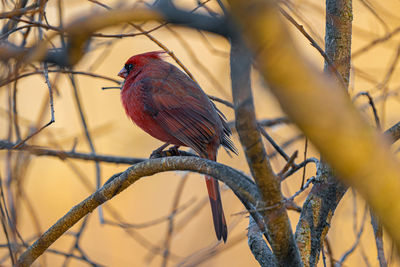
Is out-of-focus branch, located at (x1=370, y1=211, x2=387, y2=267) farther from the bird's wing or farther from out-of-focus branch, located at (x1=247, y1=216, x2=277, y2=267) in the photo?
the bird's wing

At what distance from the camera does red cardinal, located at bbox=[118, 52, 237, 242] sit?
144 inches

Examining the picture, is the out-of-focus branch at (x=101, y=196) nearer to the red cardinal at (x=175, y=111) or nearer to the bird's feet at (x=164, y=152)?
the red cardinal at (x=175, y=111)

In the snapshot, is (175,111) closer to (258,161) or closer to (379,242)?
(379,242)

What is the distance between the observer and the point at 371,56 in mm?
5094

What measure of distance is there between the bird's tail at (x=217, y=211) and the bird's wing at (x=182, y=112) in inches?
14.8

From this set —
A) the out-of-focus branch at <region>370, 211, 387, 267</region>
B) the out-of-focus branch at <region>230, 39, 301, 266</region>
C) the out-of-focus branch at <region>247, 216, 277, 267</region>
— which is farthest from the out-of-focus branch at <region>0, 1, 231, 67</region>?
the out-of-focus branch at <region>370, 211, 387, 267</region>

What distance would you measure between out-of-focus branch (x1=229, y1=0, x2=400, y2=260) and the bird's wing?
2.34 m

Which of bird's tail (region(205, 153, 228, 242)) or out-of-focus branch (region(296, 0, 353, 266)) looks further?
bird's tail (region(205, 153, 228, 242))

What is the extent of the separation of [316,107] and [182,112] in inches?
107

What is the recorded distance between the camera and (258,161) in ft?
5.06

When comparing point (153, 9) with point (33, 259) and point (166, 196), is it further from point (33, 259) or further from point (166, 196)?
point (166, 196)

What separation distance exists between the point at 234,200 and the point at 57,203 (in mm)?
3537

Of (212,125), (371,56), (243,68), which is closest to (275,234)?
(243,68)

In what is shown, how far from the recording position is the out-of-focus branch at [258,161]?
4.49 ft
